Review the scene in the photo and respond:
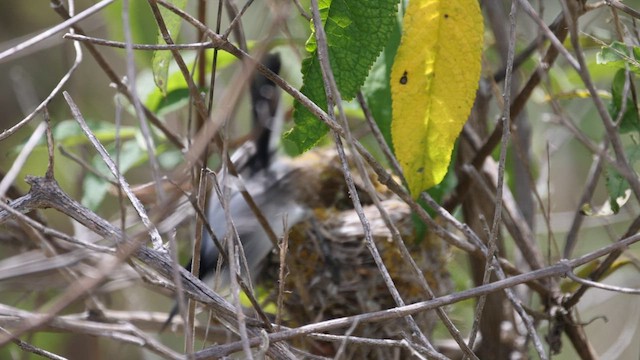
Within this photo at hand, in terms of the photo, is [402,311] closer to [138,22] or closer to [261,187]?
[138,22]

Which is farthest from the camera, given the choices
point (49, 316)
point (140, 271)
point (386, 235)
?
point (386, 235)

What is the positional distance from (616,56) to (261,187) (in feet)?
5.56

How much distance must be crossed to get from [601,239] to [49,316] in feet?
11.0

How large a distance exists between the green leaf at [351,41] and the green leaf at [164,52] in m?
0.27

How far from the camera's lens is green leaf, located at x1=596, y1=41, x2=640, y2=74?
133 cm

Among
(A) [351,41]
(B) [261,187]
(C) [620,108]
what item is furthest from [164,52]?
(B) [261,187]

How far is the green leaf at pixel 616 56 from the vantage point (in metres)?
1.33

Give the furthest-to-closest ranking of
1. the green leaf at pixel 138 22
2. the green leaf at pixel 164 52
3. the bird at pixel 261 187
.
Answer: the bird at pixel 261 187 < the green leaf at pixel 138 22 < the green leaf at pixel 164 52

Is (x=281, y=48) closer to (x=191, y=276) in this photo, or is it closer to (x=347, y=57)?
(x=347, y=57)

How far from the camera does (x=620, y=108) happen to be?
5.21 ft

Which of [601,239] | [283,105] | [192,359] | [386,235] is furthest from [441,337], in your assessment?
[192,359]

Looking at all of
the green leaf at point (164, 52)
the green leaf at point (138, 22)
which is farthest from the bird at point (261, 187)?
the green leaf at point (164, 52)

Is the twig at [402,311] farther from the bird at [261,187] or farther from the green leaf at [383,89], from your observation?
the bird at [261,187]

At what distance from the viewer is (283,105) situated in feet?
9.67
